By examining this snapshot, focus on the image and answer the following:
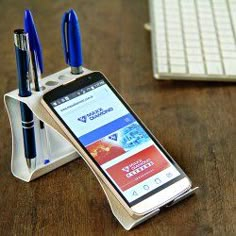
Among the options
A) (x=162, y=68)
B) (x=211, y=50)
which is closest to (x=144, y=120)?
(x=162, y=68)

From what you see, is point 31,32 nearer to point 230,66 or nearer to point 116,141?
point 116,141

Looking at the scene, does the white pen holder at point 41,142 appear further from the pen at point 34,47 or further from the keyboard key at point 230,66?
the keyboard key at point 230,66

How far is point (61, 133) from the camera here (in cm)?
87

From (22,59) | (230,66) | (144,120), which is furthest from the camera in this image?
(230,66)

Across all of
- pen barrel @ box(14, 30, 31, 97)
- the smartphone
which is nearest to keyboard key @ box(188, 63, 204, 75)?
the smartphone

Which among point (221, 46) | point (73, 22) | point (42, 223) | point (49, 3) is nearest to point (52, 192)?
point (42, 223)

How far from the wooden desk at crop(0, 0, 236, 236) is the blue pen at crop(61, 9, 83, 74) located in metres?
0.15

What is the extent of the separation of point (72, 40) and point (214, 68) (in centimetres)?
34

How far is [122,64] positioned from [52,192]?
373 millimetres

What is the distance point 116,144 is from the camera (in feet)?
2.92

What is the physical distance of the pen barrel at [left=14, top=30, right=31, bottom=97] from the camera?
2.75 feet

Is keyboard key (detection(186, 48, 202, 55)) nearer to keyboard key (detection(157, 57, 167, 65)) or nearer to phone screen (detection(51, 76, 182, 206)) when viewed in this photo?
keyboard key (detection(157, 57, 167, 65))

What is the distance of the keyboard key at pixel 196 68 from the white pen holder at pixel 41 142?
0.89 ft

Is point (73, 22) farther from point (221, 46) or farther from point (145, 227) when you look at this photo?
point (221, 46)
